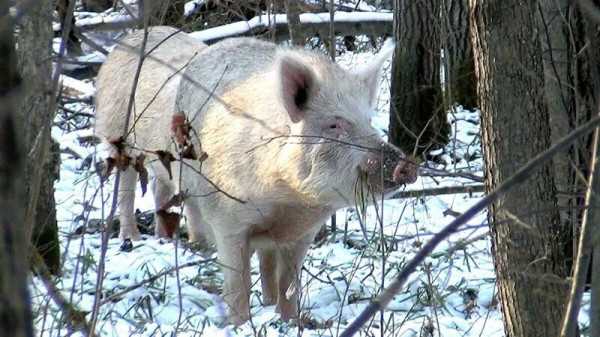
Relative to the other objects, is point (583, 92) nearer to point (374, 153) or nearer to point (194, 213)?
point (374, 153)

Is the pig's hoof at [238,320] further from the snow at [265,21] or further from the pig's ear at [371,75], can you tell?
the snow at [265,21]

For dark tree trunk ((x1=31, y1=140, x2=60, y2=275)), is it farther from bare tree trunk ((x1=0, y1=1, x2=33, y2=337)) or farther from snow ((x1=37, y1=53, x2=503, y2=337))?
bare tree trunk ((x1=0, y1=1, x2=33, y2=337))

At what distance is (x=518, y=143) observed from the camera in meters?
3.67

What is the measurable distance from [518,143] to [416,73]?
5.41 m

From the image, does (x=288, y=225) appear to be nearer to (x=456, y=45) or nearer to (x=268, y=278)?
(x=268, y=278)

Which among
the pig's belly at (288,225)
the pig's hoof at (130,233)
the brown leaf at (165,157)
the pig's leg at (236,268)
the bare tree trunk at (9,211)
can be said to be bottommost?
the pig's hoof at (130,233)

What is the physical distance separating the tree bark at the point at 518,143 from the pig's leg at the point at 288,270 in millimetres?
2028

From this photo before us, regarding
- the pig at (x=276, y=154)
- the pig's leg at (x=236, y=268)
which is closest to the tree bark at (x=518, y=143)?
the pig at (x=276, y=154)

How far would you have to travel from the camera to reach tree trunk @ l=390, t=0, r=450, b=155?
29.3 feet

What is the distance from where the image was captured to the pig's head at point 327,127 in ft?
16.4

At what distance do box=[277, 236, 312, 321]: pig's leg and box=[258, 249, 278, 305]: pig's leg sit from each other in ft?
0.24

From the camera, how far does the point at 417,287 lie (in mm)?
5816

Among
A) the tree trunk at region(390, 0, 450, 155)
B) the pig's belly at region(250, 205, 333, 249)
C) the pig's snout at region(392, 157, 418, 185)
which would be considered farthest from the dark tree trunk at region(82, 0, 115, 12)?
the pig's snout at region(392, 157, 418, 185)

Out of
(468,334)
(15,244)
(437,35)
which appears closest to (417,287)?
(468,334)
